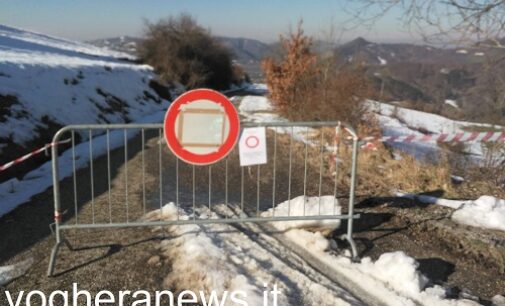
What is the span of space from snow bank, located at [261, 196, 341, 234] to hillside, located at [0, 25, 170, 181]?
5234 millimetres

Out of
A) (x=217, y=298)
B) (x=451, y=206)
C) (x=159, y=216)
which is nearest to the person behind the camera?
A: (x=217, y=298)

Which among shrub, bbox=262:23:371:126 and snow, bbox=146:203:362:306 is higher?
shrub, bbox=262:23:371:126

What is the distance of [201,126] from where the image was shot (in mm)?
4766

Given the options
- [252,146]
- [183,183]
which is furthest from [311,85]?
[252,146]

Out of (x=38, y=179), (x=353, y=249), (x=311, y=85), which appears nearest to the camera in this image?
(x=353, y=249)

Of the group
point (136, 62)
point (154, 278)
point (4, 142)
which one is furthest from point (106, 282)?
point (136, 62)

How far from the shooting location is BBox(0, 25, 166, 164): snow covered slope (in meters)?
10.2

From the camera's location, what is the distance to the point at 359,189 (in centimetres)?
762

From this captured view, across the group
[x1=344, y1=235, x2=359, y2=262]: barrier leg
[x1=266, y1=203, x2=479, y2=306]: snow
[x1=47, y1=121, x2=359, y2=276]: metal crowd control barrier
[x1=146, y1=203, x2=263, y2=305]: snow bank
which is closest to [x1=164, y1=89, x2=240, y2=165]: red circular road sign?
[x1=47, y1=121, x2=359, y2=276]: metal crowd control barrier

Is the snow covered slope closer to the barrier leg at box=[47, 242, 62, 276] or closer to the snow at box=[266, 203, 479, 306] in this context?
the barrier leg at box=[47, 242, 62, 276]

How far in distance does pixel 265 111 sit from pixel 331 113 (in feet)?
22.3

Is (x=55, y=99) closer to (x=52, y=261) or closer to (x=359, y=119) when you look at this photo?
(x=359, y=119)

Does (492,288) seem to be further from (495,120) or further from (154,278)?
(495,120)

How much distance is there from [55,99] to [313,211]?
35.7 ft
